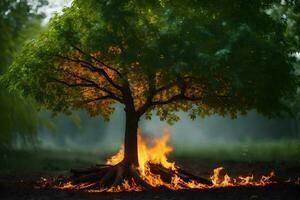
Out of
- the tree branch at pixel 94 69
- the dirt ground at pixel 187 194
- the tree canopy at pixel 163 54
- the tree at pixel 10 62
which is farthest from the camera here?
the tree at pixel 10 62

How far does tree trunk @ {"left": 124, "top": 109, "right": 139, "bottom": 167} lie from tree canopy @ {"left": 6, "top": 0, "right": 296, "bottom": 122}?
0.47m

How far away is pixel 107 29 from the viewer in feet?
45.3

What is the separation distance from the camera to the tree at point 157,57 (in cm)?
1294

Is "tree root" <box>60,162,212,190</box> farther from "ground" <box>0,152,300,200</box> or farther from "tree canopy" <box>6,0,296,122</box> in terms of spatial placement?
"tree canopy" <box>6,0,296,122</box>

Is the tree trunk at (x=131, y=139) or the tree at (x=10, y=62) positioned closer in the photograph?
the tree trunk at (x=131, y=139)

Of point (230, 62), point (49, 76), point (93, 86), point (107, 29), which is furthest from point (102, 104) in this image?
point (230, 62)

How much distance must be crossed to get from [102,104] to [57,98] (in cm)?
249

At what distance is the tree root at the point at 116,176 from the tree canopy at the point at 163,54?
236 cm

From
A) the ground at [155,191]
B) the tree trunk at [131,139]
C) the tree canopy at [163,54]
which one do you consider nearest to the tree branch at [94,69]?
the tree canopy at [163,54]

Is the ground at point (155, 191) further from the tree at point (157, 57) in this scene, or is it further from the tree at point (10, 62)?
the tree at point (157, 57)

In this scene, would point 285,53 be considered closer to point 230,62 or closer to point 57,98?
point 230,62

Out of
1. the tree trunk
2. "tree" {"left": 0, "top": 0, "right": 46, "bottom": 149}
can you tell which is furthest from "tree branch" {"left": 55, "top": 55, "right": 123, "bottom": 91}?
"tree" {"left": 0, "top": 0, "right": 46, "bottom": 149}

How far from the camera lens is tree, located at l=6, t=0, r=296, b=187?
12938mm

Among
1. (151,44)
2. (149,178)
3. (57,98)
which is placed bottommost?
(149,178)
